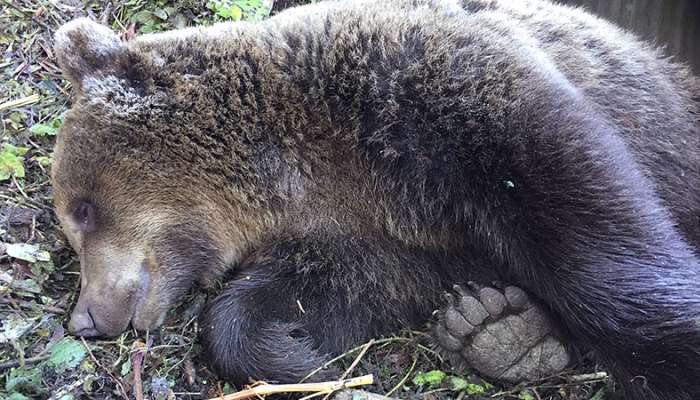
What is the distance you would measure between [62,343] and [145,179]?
0.92 metres

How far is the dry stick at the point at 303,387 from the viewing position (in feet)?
11.2

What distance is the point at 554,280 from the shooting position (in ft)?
11.2

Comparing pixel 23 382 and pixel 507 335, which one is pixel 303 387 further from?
pixel 23 382

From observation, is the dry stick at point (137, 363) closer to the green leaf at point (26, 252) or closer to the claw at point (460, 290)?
the green leaf at point (26, 252)

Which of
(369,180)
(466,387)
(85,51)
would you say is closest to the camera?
(466,387)

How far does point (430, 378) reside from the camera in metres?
3.74

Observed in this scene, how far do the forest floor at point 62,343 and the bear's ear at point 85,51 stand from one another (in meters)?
0.65

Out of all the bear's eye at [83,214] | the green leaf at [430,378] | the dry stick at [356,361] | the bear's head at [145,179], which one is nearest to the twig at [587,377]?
the green leaf at [430,378]

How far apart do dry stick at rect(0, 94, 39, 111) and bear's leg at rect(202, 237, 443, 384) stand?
185 cm

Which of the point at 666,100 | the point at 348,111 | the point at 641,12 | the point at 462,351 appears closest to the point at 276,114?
the point at 348,111

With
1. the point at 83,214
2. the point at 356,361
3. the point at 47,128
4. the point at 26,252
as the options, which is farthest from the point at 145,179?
the point at 356,361

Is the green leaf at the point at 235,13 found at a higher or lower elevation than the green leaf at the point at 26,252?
higher

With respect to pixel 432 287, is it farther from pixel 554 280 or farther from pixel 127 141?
pixel 127 141

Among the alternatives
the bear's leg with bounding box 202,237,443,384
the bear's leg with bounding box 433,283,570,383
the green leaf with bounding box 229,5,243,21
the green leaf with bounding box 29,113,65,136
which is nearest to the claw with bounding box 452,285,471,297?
the bear's leg with bounding box 433,283,570,383
